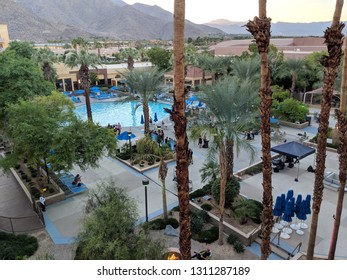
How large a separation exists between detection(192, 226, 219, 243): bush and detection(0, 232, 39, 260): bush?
6.50 m

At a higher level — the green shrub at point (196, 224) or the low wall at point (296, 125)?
the low wall at point (296, 125)

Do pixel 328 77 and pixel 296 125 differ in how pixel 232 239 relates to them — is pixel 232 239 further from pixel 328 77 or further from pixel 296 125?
pixel 296 125

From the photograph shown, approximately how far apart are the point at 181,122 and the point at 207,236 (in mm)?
7068

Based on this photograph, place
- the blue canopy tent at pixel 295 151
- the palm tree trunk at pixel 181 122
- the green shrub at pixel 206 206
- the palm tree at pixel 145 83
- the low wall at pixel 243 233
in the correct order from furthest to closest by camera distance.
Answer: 1. the palm tree at pixel 145 83
2. the blue canopy tent at pixel 295 151
3. the green shrub at pixel 206 206
4. the low wall at pixel 243 233
5. the palm tree trunk at pixel 181 122

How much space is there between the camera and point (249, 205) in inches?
518

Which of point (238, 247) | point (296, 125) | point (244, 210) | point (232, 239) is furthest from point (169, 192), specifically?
point (296, 125)

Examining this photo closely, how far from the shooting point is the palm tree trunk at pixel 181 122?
21.2 feet

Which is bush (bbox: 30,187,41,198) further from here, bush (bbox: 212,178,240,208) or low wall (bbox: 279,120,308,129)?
low wall (bbox: 279,120,308,129)

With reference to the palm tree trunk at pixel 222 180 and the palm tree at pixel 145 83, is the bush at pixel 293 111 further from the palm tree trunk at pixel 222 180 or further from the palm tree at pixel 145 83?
the palm tree trunk at pixel 222 180

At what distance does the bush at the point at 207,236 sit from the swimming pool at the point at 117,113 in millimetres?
22513

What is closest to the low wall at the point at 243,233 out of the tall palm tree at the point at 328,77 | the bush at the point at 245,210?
the bush at the point at 245,210

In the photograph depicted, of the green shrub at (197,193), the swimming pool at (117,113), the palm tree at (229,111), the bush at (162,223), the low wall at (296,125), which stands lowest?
the swimming pool at (117,113)

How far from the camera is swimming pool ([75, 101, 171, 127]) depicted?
35.7 meters

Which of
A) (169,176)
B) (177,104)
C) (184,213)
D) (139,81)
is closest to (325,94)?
(177,104)
